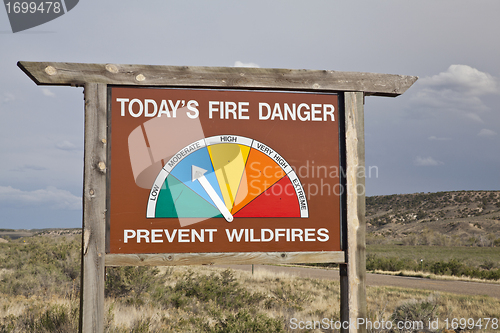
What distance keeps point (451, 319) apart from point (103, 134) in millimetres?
8636

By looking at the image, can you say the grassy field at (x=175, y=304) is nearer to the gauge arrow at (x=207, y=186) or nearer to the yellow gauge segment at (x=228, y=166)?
the gauge arrow at (x=207, y=186)

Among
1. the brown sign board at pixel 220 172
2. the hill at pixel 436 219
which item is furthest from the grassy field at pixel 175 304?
the hill at pixel 436 219

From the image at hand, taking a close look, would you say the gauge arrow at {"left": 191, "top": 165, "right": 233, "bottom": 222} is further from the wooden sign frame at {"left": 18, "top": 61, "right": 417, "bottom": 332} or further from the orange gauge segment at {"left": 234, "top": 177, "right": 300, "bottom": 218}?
the wooden sign frame at {"left": 18, "top": 61, "right": 417, "bottom": 332}

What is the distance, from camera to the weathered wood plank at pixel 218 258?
12.4 ft

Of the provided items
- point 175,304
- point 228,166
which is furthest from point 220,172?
point 175,304

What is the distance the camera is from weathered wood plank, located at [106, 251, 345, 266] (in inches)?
149

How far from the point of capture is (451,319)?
867cm

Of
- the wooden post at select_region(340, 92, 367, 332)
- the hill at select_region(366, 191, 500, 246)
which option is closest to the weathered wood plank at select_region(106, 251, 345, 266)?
the wooden post at select_region(340, 92, 367, 332)

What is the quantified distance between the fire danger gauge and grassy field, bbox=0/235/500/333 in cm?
238

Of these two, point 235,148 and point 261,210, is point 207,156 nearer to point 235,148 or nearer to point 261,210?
point 235,148

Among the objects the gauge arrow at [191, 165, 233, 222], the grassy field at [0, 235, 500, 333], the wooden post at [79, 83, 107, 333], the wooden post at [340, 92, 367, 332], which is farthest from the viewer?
the grassy field at [0, 235, 500, 333]

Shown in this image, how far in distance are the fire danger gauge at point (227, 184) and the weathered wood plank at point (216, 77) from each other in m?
0.64

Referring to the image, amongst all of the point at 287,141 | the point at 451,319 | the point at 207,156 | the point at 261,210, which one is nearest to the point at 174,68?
the point at 207,156

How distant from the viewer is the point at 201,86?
4051mm
